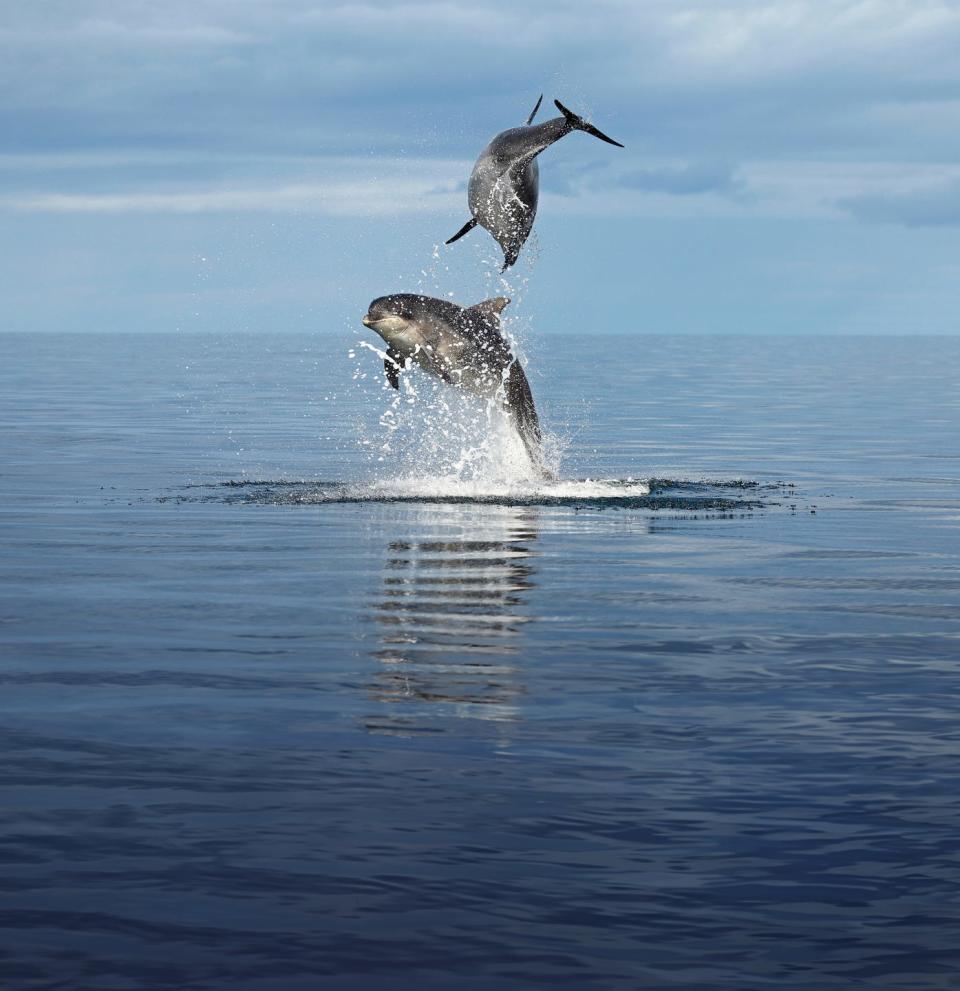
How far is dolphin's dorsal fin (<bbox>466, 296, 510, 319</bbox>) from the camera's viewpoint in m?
28.5

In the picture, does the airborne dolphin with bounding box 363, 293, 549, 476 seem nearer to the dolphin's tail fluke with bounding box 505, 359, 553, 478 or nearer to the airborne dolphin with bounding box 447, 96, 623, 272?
the dolphin's tail fluke with bounding box 505, 359, 553, 478

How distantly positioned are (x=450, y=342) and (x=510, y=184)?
4.72 meters

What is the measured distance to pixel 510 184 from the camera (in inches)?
933

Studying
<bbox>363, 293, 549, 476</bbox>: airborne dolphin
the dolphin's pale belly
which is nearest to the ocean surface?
<bbox>363, 293, 549, 476</bbox>: airborne dolphin

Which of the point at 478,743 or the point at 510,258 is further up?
the point at 510,258

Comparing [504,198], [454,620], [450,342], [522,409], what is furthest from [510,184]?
[454,620]

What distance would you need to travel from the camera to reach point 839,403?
73.3m

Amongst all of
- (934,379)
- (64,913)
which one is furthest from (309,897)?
(934,379)

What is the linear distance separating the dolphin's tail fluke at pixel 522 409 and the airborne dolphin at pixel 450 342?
0.07ft

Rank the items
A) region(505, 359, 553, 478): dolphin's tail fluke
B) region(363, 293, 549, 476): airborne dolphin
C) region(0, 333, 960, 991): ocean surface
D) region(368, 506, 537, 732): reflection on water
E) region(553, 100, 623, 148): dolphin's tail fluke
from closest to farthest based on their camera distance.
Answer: region(0, 333, 960, 991): ocean surface → region(368, 506, 537, 732): reflection on water → region(553, 100, 623, 148): dolphin's tail fluke → region(363, 293, 549, 476): airborne dolphin → region(505, 359, 553, 478): dolphin's tail fluke

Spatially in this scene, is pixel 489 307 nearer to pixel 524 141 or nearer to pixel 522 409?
pixel 522 409

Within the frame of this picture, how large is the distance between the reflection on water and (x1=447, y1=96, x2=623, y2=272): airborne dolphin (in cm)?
407

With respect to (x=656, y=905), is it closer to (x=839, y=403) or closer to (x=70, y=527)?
(x=70, y=527)

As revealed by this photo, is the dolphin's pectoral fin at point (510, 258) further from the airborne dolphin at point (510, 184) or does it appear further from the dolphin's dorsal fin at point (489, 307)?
the dolphin's dorsal fin at point (489, 307)
